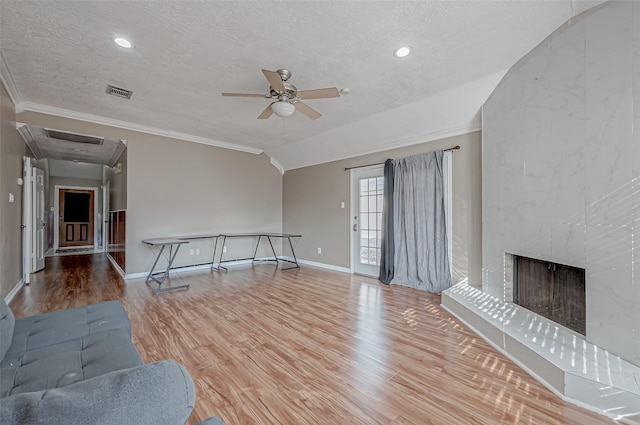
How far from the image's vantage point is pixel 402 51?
8.37 feet

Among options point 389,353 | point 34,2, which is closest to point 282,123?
point 34,2

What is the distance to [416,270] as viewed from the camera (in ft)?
13.8

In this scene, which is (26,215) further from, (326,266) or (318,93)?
(326,266)

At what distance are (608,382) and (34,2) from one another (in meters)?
4.59

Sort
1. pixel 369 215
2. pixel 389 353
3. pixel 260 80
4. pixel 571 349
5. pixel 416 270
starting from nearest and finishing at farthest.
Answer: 1. pixel 571 349
2. pixel 389 353
3. pixel 260 80
4. pixel 416 270
5. pixel 369 215


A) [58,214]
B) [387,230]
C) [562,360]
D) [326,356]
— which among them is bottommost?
[326,356]

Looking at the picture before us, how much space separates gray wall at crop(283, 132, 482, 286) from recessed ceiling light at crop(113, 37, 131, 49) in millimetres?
3719

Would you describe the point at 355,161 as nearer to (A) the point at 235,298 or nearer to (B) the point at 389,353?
(A) the point at 235,298

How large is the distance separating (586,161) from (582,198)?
28 centimetres

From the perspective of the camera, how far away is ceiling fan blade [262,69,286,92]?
2.35 meters

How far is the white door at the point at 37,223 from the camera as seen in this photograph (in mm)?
4750

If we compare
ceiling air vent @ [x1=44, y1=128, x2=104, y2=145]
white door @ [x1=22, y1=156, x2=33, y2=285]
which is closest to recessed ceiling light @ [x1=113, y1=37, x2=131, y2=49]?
ceiling air vent @ [x1=44, y1=128, x2=104, y2=145]

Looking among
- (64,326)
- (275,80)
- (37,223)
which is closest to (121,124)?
(37,223)

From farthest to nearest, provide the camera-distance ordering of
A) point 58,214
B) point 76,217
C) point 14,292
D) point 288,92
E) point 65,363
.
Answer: point 76,217 → point 58,214 → point 14,292 → point 288,92 → point 65,363
